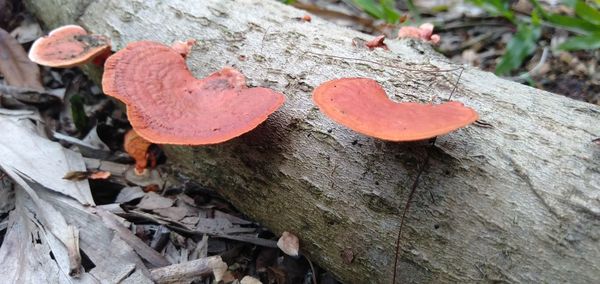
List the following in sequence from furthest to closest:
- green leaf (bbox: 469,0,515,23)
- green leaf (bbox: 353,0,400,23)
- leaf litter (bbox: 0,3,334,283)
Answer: green leaf (bbox: 353,0,400,23)
green leaf (bbox: 469,0,515,23)
leaf litter (bbox: 0,3,334,283)

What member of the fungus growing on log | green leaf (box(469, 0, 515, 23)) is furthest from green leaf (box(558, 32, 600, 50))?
the fungus growing on log

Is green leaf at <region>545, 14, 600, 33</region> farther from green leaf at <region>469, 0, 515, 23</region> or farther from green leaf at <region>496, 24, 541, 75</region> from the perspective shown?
green leaf at <region>469, 0, 515, 23</region>

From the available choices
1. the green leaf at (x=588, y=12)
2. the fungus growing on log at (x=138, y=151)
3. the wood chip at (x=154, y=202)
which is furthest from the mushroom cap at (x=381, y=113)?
the green leaf at (x=588, y=12)

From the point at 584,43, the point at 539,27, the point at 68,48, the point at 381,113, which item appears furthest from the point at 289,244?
the point at 539,27

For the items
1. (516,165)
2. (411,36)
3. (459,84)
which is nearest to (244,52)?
(411,36)

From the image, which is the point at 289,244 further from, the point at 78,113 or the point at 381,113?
the point at 78,113

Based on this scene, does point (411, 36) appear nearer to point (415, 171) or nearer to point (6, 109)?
point (415, 171)

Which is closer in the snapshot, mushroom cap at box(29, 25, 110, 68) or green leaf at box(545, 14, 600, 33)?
mushroom cap at box(29, 25, 110, 68)
